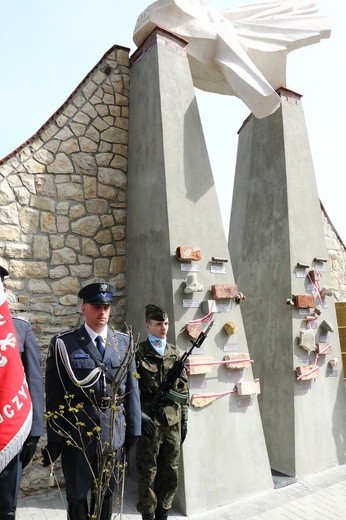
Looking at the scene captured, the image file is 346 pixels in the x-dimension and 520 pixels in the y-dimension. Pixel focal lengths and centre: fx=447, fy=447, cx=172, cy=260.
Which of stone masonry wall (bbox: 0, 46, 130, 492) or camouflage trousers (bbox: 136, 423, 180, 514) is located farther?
stone masonry wall (bbox: 0, 46, 130, 492)

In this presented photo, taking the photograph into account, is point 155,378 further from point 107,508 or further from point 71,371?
point 107,508

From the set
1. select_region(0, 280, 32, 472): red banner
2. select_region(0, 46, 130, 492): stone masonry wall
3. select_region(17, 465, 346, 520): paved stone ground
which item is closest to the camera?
select_region(0, 280, 32, 472): red banner

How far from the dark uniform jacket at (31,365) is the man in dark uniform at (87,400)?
0.08 meters

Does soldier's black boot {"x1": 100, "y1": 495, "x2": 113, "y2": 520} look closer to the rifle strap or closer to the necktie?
the rifle strap

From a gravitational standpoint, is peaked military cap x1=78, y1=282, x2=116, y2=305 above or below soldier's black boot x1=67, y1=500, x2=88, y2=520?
above

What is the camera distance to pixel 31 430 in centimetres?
234

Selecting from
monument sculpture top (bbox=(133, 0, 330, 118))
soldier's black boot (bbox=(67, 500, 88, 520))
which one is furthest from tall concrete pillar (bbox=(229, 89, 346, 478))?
soldier's black boot (bbox=(67, 500, 88, 520))

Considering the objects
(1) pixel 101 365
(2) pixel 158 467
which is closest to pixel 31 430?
(1) pixel 101 365

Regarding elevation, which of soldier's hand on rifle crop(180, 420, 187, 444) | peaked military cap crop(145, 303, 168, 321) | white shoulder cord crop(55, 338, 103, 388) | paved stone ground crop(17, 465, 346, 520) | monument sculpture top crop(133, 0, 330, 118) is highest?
monument sculpture top crop(133, 0, 330, 118)

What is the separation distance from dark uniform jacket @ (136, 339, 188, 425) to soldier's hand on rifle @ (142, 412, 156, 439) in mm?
116

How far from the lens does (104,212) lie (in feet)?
13.8

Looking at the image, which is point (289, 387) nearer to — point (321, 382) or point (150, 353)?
point (321, 382)

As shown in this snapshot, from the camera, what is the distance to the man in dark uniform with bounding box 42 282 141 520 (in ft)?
8.07

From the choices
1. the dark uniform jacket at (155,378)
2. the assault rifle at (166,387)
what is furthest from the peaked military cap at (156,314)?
the assault rifle at (166,387)
